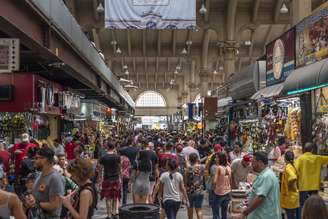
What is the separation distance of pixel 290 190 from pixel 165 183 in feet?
6.86

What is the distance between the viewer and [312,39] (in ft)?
38.9

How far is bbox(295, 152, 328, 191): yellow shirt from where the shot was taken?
849 cm

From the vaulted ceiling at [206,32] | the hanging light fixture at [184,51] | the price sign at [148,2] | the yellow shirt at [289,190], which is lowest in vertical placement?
the yellow shirt at [289,190]

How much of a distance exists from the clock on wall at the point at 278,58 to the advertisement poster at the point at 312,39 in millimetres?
1481

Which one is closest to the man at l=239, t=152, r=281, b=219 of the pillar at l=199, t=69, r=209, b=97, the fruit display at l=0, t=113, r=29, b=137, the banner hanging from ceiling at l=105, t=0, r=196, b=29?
the fruit display at l=0, t=113, r=29, b=137

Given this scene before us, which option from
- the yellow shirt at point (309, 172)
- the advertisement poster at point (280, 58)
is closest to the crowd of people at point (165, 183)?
the yellow shirt at point (309, 172)

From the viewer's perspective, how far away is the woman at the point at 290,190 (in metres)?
8.44

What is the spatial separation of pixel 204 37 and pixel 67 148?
2481cm

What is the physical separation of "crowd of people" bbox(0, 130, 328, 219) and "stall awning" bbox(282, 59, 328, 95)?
4.54ft

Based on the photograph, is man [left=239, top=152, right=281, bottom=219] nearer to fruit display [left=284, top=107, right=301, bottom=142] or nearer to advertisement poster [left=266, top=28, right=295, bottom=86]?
fruit display [left=284, top=107, right=301, bottom=142]

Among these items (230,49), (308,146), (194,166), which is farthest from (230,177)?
(230,49)

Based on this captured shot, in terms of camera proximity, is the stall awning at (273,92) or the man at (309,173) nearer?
the man at (309,173)

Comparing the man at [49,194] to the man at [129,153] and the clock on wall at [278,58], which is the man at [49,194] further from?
the clock on wall at [278,58]

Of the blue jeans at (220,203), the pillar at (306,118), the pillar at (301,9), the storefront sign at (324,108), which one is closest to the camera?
the blue jeans at (220,203)
